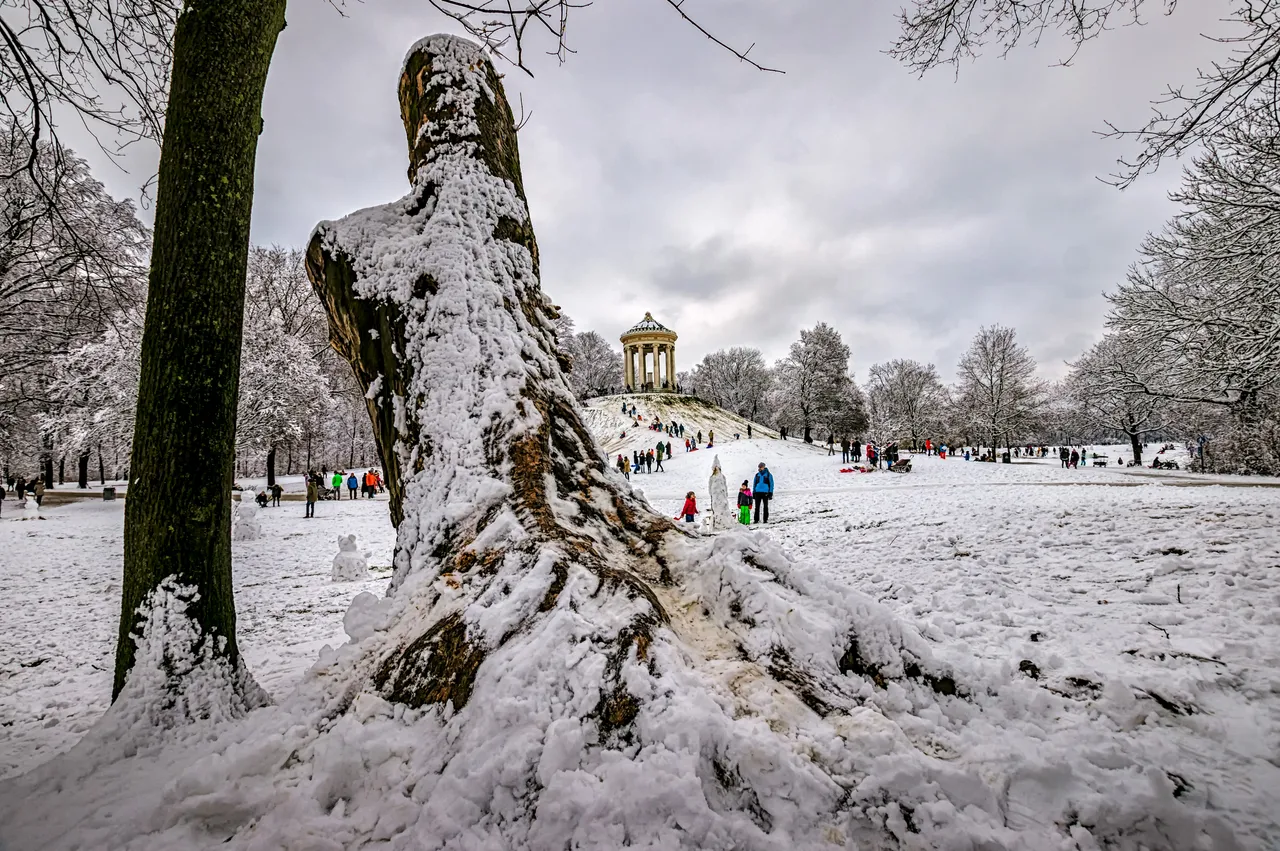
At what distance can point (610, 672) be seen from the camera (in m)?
1.77

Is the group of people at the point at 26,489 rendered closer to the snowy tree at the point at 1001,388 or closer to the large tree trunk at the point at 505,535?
the large tree trunk at the point at 505,535

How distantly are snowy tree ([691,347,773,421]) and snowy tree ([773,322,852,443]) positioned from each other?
21133mm

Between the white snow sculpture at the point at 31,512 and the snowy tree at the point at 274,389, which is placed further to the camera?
the snowy tree at the point at 274,389

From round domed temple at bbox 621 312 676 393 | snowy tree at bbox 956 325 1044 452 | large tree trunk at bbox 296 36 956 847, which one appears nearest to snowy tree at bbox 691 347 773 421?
round domed temple at bbox 621 312 676 393

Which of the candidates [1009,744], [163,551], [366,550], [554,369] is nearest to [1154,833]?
[1009,744]

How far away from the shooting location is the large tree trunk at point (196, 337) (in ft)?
8.13

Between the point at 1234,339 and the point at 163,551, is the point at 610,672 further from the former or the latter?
the point at 1234,339

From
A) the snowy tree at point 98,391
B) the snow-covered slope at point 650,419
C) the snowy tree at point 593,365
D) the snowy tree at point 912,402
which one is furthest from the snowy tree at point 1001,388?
the snowy tree at point 98,391

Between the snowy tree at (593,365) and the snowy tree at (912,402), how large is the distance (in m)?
33.7

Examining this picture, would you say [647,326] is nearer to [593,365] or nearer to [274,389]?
[593,365]

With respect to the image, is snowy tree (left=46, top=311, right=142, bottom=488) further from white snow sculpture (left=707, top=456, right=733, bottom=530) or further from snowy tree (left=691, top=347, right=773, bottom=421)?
snowy tree (left=691, top=347, right=773, bottom=421)

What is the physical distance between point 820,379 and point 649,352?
22925 millimetres

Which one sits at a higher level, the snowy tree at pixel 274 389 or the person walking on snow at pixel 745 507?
the snowy tree at pixel 274 389

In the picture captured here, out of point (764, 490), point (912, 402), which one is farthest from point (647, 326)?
point (764, 490)
